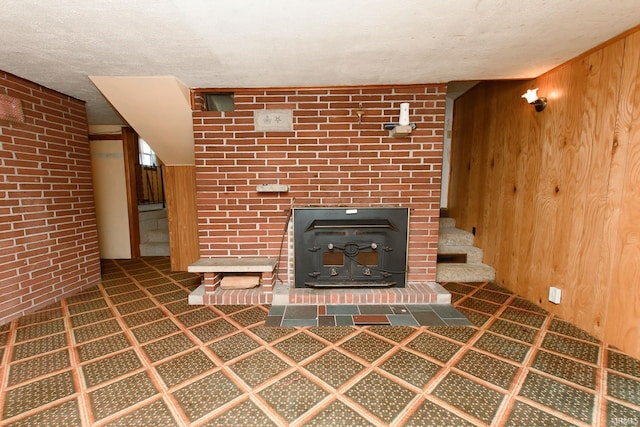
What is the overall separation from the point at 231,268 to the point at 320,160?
1.30 meters

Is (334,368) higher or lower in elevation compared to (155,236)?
lower

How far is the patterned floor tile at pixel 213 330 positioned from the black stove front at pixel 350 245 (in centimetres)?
71

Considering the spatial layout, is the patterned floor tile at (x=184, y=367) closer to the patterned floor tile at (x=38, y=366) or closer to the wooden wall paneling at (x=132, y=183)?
the patterned floor tile at (x=38, y=366)

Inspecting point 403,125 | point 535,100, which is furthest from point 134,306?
point 535,100

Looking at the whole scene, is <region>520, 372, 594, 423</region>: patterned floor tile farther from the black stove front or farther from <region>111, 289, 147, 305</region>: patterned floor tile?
<region>111, 289, 147, 305</region>: patterned floor tile

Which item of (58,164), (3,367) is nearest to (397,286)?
(3,367)

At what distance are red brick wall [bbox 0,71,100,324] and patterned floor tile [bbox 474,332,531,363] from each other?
3.63 m

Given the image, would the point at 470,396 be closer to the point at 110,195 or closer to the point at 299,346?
the point at 299,346

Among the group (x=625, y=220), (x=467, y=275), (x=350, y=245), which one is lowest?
(x=467, y=275)

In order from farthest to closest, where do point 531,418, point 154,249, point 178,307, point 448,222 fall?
point 154,249, point 448,222, point 178,307, point 531,418

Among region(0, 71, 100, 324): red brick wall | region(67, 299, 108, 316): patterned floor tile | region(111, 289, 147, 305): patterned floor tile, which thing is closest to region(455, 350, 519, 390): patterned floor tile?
region(111, 289, 147, 305): patterned floor tile

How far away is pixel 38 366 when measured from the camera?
64.2 inches

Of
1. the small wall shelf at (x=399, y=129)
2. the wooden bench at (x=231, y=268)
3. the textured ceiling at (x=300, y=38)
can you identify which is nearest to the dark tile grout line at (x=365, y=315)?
the wooden bench at (x=231, y=268)

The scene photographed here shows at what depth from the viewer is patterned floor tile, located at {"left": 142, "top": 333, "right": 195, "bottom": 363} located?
5.64ft
